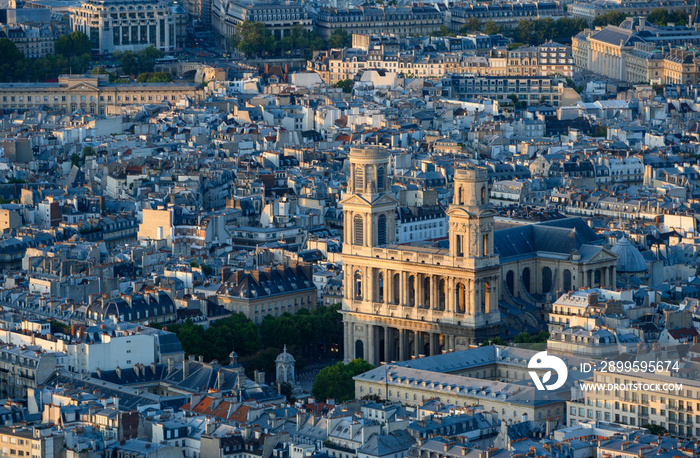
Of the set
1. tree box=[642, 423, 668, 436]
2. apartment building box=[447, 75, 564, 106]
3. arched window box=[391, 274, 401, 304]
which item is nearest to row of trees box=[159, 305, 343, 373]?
arched window box=[391, 274, 401, 304]

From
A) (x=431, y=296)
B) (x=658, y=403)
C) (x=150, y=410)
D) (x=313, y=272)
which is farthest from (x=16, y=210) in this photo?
(x=658, y=403)

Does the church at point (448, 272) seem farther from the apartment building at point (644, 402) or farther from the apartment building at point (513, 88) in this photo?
the apartment building at point (513, 88)

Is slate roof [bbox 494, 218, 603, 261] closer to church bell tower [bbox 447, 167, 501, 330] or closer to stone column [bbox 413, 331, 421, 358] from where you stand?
church bell tower [bbox 447, 167, 501, 330]

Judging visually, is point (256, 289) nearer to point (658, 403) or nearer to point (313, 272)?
point (313, 272)

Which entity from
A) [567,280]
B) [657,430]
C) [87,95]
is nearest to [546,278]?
[567,280]

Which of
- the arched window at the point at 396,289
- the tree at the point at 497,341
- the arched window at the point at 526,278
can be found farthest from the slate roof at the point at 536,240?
the tree at the point at 497,341

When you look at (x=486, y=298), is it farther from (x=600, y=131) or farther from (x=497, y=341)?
(x=600, y=131)
